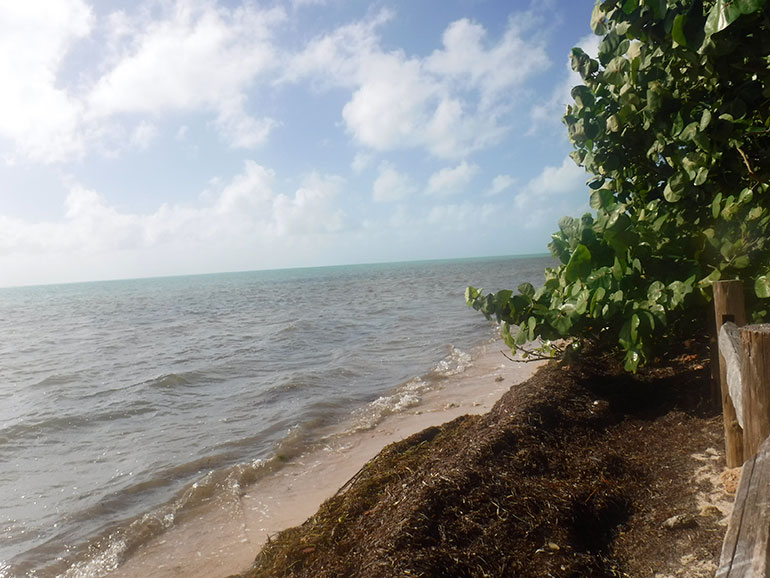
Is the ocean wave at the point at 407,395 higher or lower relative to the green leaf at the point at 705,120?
lower

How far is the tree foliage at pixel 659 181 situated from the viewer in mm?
3014

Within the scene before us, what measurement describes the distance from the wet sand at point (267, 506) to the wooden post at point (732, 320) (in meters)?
3.19

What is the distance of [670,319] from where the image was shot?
427cm

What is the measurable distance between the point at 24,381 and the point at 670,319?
12.1 meters

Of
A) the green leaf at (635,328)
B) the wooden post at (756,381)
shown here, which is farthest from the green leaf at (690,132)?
the wooden post at (756,381)

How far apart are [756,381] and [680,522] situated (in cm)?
112

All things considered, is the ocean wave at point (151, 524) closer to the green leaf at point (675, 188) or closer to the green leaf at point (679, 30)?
the green leaf at point (675, 188)

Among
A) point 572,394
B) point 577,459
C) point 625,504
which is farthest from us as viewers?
point 572,394

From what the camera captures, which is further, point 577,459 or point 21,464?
point 21,464

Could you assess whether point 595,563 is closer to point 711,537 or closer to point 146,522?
point 711,537

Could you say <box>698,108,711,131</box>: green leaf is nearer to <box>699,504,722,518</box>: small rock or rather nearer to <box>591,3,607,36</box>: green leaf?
<box>591,3,607,36</box>: green leaf

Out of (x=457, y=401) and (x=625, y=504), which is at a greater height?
(x=625, y=504)

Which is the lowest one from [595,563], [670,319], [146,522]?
[146,522]

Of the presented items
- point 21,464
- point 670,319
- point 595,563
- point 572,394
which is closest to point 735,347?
point 595,563
